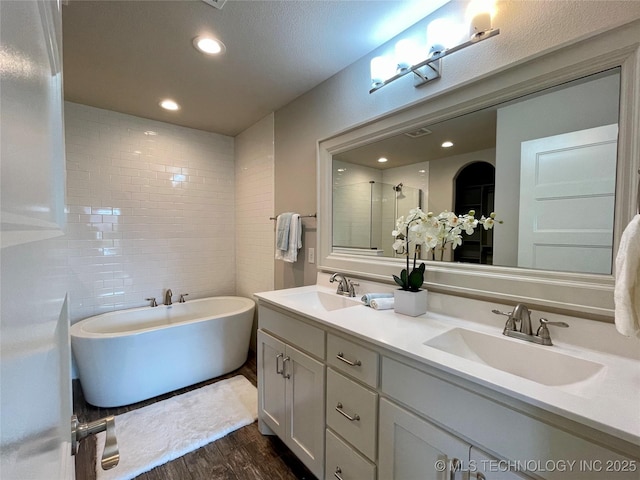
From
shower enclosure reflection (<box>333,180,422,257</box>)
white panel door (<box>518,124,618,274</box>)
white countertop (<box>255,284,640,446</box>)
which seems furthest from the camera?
shower enclosure reflection (<box>333,180,422,257</box>)

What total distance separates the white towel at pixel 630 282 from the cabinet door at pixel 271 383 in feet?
4.61

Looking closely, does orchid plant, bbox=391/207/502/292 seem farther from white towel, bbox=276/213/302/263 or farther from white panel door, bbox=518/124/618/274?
white towel, bbox=276/213/302/263

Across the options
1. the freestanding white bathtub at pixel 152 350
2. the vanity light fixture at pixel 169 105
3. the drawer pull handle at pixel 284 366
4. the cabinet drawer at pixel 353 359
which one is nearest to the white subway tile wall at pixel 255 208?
the freestanding white bathtub at pixel 152 350

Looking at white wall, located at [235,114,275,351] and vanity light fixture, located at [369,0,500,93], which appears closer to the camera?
vanity light fixture, located at [369,0,500,93]

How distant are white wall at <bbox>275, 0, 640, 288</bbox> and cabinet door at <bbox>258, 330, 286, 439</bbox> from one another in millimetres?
685

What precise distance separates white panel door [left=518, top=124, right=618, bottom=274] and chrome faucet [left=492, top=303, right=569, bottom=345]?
208mm

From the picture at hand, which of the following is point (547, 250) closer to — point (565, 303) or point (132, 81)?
point (565, 303)

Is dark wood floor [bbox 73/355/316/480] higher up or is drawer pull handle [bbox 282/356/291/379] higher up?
drawer pull handle [bbox 282/356/291/379]

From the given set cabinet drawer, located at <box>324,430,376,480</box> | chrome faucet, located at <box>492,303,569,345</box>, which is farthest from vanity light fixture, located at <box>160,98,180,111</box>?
chrome faucet, located at <box>492,303,569,345</box>

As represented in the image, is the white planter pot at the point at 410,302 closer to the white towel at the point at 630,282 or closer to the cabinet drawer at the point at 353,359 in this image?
the cabinet drawer at the point at 353,359

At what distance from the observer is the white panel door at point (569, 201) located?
105 centimetres

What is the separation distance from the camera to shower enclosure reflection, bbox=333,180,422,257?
177 cm

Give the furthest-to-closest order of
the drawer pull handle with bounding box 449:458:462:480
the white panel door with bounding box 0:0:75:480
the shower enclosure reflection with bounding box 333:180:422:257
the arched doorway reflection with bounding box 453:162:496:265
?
the shower enclosure reflection with bounding box 333:180:422:257 < the arched doorway reflection with bounding box 453:162:496:265 < the drawer pull handle with bounding box 449:458:462:480 < the white panel door with bounding box 0:0:75:480

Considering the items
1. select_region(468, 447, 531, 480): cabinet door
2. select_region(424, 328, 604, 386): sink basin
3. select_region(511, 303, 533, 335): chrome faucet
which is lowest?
select_region(468, 447, 531, 480): cabinet door
